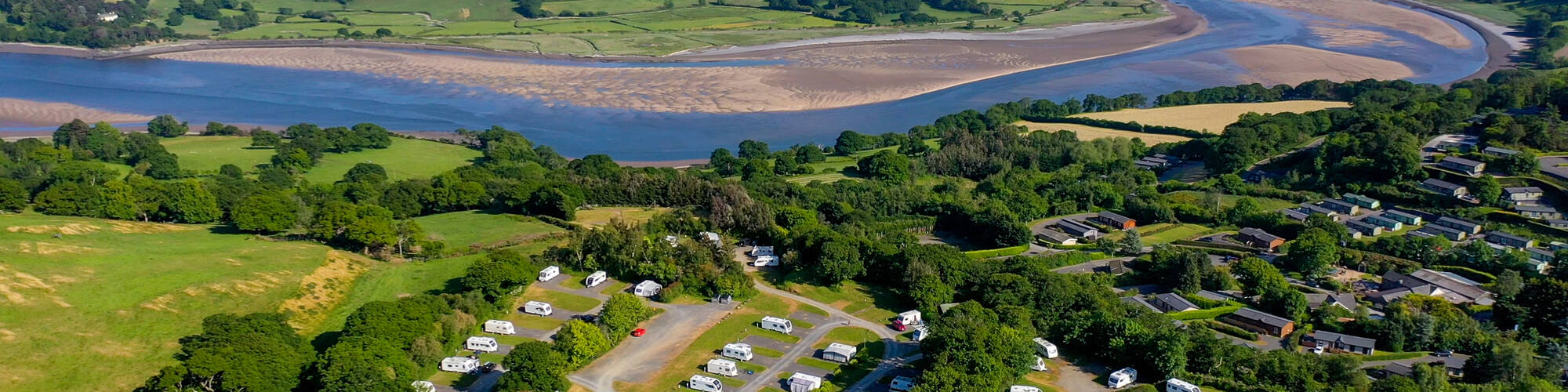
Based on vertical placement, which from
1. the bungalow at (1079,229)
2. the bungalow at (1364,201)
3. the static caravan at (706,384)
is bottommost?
the bungalow at (1364,201)

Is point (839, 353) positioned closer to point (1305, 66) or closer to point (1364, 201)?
point (1364, 201)

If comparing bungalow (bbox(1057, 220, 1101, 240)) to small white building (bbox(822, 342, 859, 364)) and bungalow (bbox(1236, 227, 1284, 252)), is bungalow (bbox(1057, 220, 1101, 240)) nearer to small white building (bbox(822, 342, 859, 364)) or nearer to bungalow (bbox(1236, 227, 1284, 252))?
bungalow (bbox(1236, 227, 1284, 252))

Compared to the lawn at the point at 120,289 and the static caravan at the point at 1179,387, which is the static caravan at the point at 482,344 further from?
the static caravan at the point at 1179,387

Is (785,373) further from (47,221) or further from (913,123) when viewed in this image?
(913,123)

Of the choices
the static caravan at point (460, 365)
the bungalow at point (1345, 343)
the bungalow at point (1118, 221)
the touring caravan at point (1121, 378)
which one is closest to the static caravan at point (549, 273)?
the static caravan at point (460, 365)

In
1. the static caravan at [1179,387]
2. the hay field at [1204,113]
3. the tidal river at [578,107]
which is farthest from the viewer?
the tidal river at [578,107]
